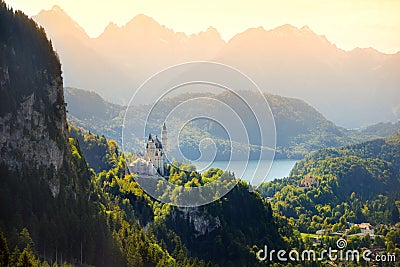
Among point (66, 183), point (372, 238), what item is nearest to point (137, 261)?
point (66, 183)

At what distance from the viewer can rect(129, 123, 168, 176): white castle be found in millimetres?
33531

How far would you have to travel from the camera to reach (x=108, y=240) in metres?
26.3

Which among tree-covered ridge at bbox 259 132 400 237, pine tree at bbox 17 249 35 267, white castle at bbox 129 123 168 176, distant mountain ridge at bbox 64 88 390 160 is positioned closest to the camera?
Answer: pine tree at bbox 17 249 35 267

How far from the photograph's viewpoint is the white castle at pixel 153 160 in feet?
110

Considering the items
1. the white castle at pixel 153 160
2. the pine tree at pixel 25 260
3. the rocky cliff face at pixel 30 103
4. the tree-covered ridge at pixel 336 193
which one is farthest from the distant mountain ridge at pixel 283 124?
the pine tree at pixel 25 260

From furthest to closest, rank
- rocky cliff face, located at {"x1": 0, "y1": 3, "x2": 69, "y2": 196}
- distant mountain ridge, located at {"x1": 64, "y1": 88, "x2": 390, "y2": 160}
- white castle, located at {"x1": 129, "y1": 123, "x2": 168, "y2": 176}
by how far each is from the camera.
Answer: distant mountain ridge, located at {"x1": 64, "y1": 88, "x2": 390, "y2": 160} → white castle, located at {"x1": 129, "y1": 123, "x2": 168, "y2": 176} → rocky cliff face, located at {"x1": 0, "y1": 3, "x2": 69, "y2": 196}

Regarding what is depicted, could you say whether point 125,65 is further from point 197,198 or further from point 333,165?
point 197,198

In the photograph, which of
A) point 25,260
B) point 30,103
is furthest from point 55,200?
point 25,260

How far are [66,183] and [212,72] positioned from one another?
7.15 m

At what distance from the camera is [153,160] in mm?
34531

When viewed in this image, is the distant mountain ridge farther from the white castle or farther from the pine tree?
the pine tree

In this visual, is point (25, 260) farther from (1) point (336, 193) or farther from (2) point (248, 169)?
(1) point (336, 193)

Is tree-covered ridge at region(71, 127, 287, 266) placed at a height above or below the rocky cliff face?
below

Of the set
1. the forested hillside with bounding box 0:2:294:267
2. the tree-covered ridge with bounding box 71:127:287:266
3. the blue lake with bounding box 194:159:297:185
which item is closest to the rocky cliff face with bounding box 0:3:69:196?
the forested hillside with bounding box 0:2:294:267
